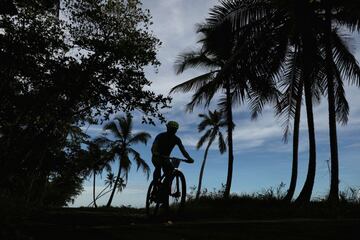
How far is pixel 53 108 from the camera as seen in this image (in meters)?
11.3

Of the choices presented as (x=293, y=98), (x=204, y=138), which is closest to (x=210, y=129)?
(x=204, y=138)

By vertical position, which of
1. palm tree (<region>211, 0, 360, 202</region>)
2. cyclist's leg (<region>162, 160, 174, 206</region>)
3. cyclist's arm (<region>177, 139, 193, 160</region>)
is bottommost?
cyclist's leg (<region>162, 160, 174, 206</region>)

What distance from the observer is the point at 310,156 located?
46.9 feet

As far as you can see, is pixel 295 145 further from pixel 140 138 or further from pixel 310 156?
pixel 140 138

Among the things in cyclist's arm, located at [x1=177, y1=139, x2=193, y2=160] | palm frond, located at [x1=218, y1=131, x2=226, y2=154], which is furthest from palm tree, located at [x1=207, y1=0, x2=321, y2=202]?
palm frond, located at [x1=218, y1=131, x2=226, y2=154]

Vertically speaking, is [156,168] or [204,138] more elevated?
[204,138]

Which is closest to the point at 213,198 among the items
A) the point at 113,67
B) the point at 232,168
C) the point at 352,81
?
the point at 113,67

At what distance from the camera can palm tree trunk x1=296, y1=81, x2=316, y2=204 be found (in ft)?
44.9

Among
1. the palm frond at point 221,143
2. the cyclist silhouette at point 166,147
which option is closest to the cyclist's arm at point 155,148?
the cyclist silhouette at point 166,147

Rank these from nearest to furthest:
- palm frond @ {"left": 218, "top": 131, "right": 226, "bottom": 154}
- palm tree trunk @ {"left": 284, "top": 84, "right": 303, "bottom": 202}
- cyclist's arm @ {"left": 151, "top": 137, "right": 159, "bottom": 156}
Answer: cyclist's arm @ {"left": 151, "top": 137, "right": 159, "bottom": 156} → palm tree trunk @ {"left": 284, "top": 84, "right": 303, "bottom": 202} → palm frond @ {"left": 218, "top": 131, "right": 226, "bottom": 154}

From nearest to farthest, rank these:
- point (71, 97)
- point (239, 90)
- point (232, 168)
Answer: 1. point (71, 97)
2. point (239, 90)
3. point (232, 168)

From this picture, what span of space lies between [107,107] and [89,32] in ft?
10.0

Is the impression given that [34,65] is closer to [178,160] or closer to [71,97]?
[71,97]

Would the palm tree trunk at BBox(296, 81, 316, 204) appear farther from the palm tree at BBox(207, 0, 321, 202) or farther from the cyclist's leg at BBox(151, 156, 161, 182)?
the cyclist's leg at BBox(151, 156, 161, 182)
